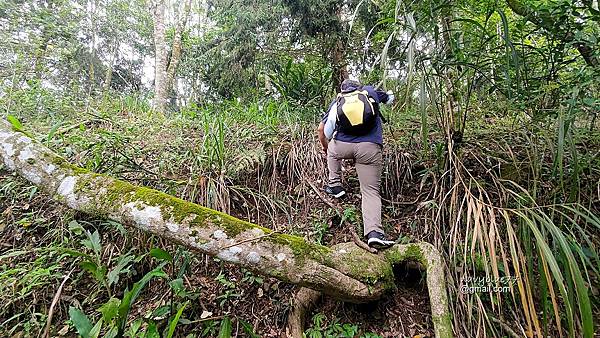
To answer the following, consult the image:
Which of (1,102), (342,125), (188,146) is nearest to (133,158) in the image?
(188,146)

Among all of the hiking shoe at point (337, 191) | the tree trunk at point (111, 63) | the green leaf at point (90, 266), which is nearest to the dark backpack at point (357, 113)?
the hiking shoe at point (337, 191)

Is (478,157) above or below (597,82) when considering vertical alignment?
below

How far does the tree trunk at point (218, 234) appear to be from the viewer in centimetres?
197

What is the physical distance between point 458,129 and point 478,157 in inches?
17.3

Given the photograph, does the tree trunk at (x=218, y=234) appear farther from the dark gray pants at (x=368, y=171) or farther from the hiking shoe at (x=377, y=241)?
the dark gray pants at (x=368, y=171)

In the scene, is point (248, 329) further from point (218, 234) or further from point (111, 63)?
point (111, 63)

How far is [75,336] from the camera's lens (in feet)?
7.74

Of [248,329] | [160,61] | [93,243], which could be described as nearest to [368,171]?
[248,329]

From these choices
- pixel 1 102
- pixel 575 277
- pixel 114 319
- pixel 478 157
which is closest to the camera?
pixel 575 277

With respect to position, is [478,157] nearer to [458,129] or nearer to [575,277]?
[458,129]

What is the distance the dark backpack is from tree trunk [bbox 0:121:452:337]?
104 centimetres

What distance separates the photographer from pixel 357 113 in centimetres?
271

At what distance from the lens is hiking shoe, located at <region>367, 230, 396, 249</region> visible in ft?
8.14

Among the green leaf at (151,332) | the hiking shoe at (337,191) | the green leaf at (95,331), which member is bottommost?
the green leaf at (151,332)
